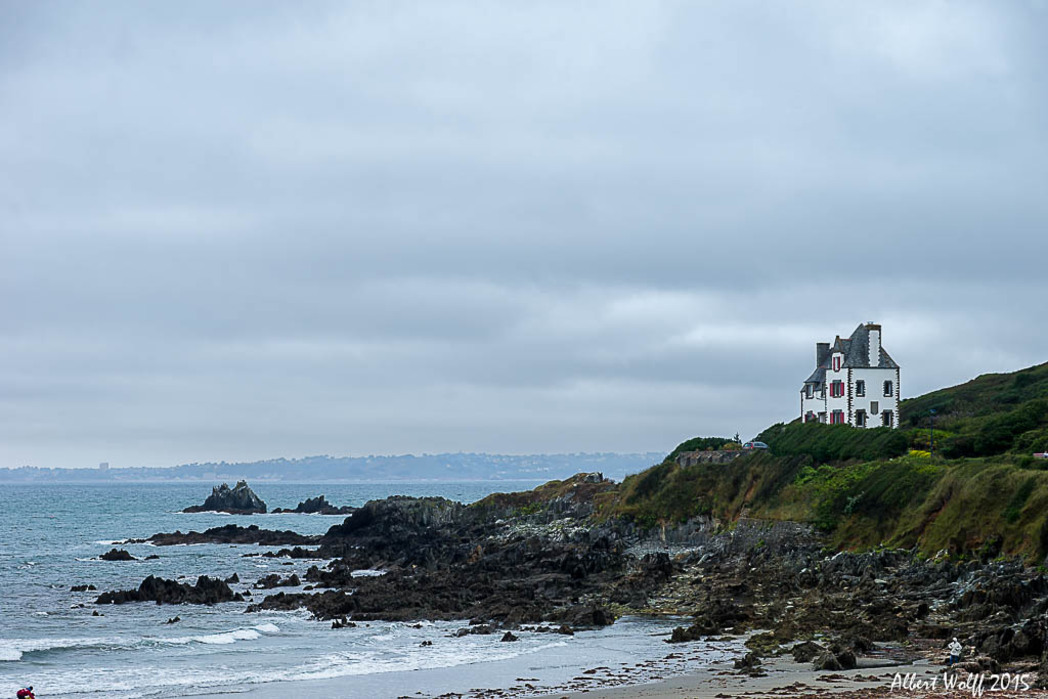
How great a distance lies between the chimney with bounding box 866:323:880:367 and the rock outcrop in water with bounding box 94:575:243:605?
1737 inches

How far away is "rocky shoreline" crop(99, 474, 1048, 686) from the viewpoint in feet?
97.1

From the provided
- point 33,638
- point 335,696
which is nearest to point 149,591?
point 33,638

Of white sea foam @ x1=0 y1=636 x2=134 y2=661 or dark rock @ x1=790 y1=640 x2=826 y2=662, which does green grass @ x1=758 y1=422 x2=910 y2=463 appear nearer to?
dark rock @ x1=790 y1=640 x2=826 y2=662

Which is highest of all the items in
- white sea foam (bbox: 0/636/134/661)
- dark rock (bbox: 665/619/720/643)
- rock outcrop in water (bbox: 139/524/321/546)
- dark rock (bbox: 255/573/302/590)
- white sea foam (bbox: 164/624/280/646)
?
dark rock (bbox: 665/619/720/643)

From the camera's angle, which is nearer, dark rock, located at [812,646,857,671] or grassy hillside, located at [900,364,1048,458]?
dark rock, located at [812,646,857,671]

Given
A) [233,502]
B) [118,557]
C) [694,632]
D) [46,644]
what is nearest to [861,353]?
[694,632]

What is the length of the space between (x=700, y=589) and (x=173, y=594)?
88.7 ft

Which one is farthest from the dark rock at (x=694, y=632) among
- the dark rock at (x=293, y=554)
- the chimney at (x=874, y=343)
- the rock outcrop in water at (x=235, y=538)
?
the rock outcrop in water at (x=235, y=538)

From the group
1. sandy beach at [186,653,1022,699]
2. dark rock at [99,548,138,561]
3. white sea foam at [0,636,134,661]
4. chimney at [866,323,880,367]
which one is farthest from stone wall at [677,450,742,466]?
white sea foam at [0,636,134,661]

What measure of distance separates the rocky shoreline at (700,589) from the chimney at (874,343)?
1828cm

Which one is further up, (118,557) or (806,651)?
(806,651)

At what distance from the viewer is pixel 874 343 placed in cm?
7050

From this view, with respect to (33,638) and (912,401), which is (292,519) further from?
(33,638)

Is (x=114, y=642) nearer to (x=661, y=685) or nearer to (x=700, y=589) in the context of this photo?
(x=661, y=685)
